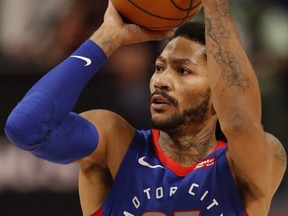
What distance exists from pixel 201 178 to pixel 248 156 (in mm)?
321

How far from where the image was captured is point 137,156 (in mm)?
3621

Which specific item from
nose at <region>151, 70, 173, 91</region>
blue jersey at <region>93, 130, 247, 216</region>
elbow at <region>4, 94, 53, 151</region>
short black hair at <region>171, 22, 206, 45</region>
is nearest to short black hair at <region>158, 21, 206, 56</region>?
short black hair at <region>171, 22, 206, 45</region>

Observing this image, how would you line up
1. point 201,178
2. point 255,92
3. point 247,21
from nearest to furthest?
point 255,92
point 201,178
point 247,21

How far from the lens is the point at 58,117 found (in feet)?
10.8

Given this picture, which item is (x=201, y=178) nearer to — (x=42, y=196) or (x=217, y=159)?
(x=217, y=159)

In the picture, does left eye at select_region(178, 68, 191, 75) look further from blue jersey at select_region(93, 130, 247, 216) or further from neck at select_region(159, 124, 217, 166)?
blue jersey at select_region(93, 130, 247, 216)

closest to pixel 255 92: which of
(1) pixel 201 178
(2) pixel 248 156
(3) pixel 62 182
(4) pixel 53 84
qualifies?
(2) pixel 248 156

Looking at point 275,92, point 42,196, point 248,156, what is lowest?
point 42,196

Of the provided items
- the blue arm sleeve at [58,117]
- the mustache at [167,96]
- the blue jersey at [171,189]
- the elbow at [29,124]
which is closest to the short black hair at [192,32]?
the mustache at [167,96]

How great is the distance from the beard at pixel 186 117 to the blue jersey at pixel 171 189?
0.18m

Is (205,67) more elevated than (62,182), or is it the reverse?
(205,67)

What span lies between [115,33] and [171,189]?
2.51 feet

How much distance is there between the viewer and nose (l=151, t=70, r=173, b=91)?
3.49m

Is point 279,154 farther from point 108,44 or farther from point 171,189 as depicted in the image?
point 108,44
